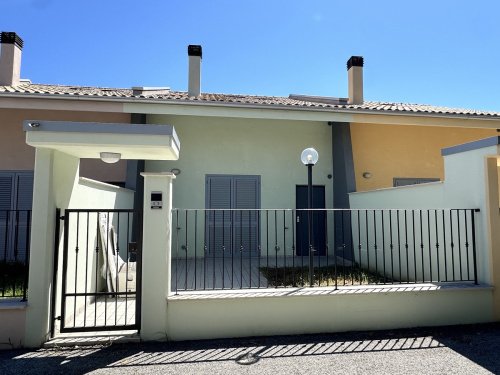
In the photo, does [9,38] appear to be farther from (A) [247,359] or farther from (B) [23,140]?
(A) [247,359]

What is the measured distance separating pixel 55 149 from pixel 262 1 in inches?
263

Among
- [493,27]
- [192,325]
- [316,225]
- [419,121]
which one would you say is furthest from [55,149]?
[493,27]

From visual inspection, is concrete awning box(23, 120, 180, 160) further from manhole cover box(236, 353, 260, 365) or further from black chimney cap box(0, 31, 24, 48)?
black chimney cap box(0, 31, 24, 48)

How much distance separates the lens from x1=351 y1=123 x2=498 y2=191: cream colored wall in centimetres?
1010

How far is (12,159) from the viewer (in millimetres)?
8680

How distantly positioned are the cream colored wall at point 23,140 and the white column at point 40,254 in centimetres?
517

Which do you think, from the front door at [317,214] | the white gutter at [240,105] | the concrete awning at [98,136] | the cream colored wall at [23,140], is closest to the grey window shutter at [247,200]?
the front door at [317,214]

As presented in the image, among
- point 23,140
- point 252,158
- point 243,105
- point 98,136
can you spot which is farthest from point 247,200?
point 23,140

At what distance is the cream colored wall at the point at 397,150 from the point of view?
1010 centimetres

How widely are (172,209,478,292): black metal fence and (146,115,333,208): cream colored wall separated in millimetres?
835

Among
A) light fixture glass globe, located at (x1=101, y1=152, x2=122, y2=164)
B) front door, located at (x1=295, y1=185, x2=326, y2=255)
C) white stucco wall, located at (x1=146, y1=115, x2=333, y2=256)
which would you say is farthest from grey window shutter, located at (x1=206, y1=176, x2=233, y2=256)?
light fixture glass globe, located at (x1=101, y1=152, x2=122, y2=164)

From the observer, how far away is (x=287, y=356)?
3.84m

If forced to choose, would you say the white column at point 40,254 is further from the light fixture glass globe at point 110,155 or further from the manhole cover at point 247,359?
the manhole cover at point 247,359

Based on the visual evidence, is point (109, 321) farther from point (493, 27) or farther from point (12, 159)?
point (493, 27)
